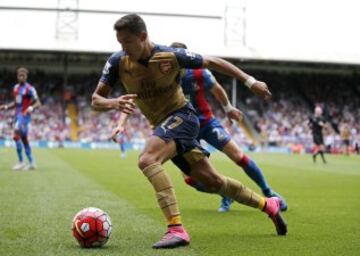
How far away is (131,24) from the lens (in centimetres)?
564

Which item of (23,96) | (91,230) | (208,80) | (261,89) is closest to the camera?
(91,230)

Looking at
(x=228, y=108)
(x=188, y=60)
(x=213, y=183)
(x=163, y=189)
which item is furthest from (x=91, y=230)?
(x=228, y=108)

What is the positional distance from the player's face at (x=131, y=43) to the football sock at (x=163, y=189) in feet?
3.43

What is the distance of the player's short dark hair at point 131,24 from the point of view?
5640mm

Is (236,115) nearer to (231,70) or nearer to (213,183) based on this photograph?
(213,183)

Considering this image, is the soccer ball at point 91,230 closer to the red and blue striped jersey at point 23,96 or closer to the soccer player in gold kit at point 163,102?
the soccer player in gold kit at point 163,102

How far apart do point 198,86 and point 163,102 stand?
106 inches

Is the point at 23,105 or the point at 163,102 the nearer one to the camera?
the point at 163,102

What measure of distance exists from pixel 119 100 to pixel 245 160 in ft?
11.7

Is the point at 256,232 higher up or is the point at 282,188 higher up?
the point at 256,232

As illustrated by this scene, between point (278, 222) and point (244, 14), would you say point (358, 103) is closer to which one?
point (244, 14)

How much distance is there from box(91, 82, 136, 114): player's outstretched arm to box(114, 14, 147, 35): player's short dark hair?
59 cm

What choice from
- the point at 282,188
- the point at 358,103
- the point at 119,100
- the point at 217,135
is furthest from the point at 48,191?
the point at 358,103

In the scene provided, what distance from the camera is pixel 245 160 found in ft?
28.7
